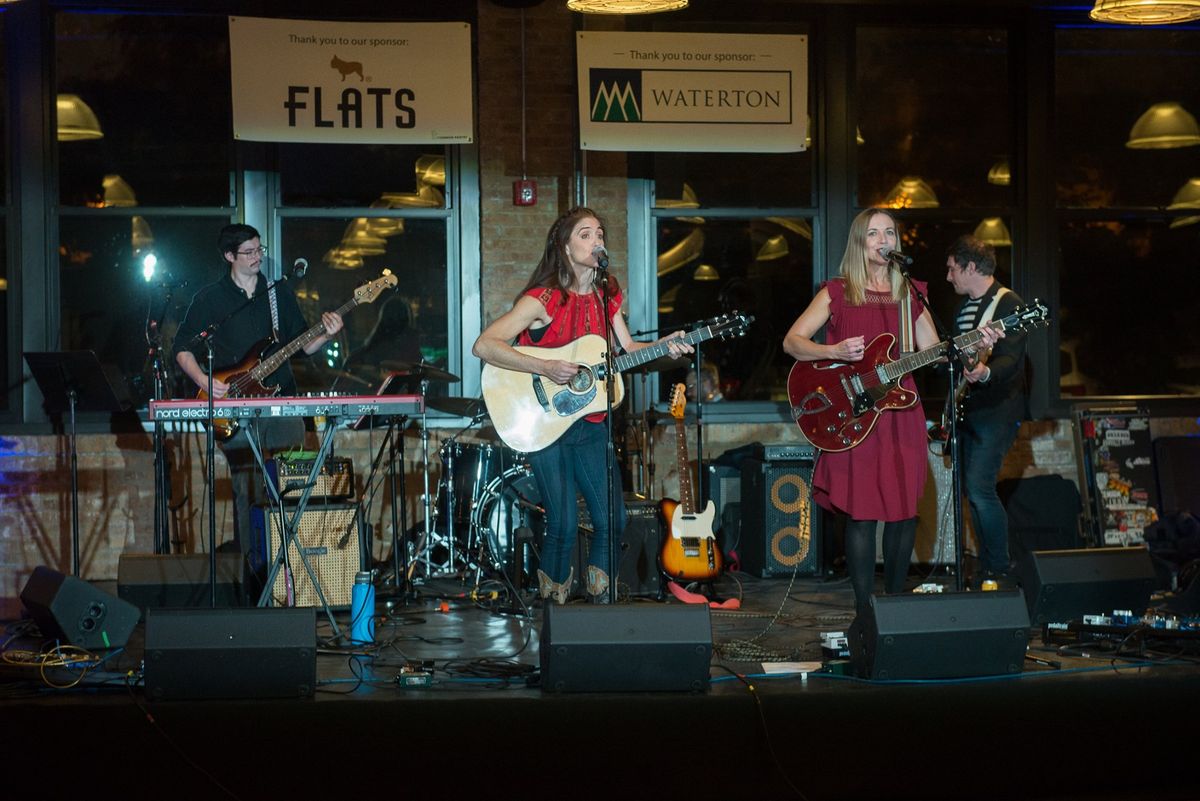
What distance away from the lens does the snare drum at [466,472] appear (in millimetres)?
7812

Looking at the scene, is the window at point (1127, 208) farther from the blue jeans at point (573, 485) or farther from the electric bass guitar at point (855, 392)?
the blue jeans at point (573, 485)

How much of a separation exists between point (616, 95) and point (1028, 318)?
339cm

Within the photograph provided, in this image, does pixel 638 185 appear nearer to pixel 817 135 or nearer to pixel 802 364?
pixel 817 135

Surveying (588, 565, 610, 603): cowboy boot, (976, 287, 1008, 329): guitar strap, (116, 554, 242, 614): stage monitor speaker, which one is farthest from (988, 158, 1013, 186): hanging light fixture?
(116, 554, 242, 614): stage monitor speaker

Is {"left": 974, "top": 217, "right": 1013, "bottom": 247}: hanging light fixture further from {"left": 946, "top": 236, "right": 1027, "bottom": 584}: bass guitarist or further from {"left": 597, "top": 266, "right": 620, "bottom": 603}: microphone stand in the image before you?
{"left": 597, "top": 266, "right": 620, "bottom": 603}: microphone stand

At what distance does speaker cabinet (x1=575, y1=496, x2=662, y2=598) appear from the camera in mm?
7230

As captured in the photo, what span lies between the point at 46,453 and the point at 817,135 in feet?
17.5

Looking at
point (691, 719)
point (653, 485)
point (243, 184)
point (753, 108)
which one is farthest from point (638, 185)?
point (691, 719)

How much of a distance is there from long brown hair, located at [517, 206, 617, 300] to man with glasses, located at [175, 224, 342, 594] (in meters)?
1.55

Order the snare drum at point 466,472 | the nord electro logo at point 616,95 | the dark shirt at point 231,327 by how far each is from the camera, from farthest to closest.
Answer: the nord electro logo at point 616,95, the snare drum at point 466,472, the dark shirt at point 231,327

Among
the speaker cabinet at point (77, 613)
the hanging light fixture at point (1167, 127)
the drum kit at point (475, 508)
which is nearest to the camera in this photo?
the speaker cabinet at point (77, 613)

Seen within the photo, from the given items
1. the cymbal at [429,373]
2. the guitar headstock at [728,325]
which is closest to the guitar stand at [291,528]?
the cymbal at [429,373]

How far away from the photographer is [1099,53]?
361 inches

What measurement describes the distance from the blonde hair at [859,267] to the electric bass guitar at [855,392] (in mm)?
205
